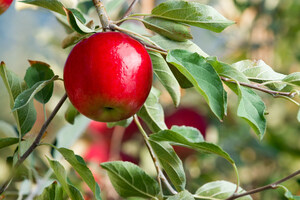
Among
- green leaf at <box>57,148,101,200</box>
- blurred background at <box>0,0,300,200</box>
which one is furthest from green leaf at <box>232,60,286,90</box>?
blurred background at <box>0,0,300,200</box>

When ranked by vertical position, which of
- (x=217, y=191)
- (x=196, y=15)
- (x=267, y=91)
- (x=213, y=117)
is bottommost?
(x=213, y=117)

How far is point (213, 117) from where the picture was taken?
6.40 ft

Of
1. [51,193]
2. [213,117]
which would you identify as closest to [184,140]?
[51,193]

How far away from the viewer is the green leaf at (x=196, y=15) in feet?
2.14

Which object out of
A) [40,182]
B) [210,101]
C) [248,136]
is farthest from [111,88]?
[248,136]

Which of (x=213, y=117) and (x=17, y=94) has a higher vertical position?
(x=17, y=94)

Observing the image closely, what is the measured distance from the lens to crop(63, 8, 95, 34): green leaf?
589mm

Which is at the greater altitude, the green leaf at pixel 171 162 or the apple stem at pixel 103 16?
the apple stem at pixel 103 16

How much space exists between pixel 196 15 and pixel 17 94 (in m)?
0.30

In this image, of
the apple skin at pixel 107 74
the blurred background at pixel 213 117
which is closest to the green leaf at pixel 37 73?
the apple skin at pixel 107 74

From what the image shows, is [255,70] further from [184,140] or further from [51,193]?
[51,193]

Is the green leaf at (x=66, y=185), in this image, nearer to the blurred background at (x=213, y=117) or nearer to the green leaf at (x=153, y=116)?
the green leaf at (x=153, y=116)

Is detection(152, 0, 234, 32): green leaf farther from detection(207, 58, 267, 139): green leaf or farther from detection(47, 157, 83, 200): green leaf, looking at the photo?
detection(47, 157, 83, 200): green leaf

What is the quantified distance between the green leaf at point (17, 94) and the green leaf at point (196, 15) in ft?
0.84
